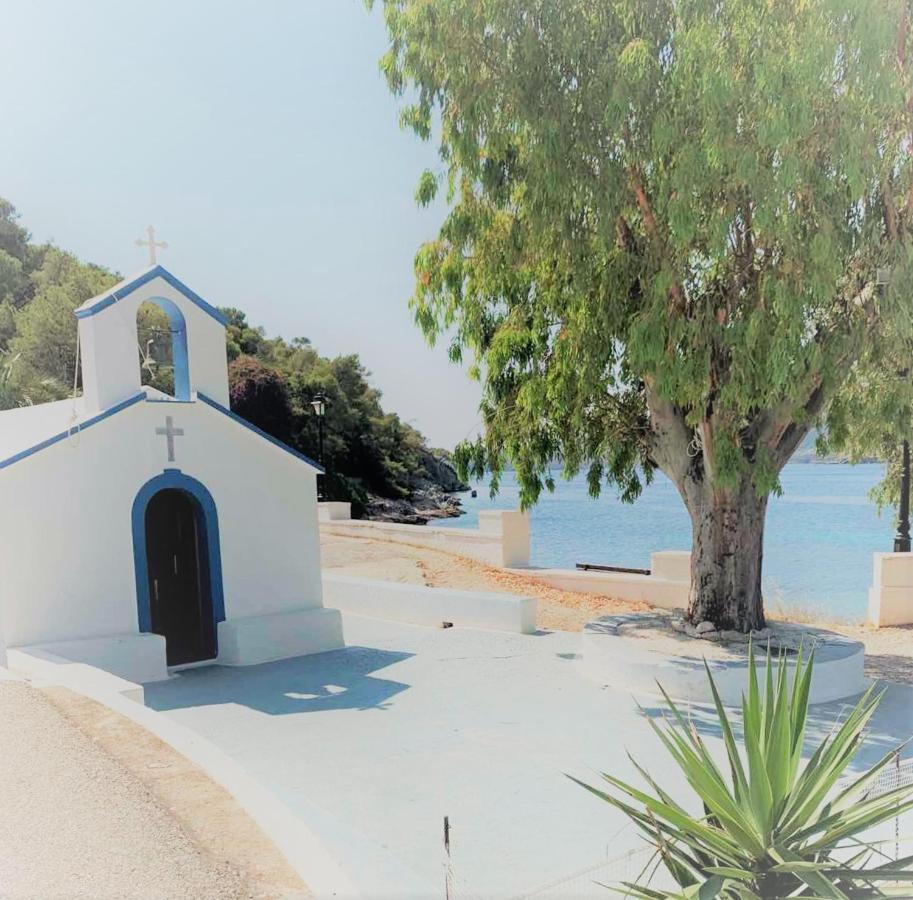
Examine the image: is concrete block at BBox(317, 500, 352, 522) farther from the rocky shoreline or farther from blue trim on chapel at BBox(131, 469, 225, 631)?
blue trim on chapel at BBox(131, 469, 225, 631)

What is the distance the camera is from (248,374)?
1769 inches

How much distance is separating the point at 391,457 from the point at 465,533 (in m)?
37.4

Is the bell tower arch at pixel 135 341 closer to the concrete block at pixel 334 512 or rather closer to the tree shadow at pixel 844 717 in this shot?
the tree shadow at pixel 844 717

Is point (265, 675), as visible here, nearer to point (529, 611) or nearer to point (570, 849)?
point (529, 611)

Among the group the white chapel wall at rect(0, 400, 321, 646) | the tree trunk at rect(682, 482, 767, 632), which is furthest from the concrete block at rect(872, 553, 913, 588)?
the white chapel wall at rect(0, 400, 321, 646)

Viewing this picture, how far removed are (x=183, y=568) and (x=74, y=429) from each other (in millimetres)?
2473

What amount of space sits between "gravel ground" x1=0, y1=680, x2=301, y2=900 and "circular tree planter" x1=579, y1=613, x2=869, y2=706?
19.1 ft

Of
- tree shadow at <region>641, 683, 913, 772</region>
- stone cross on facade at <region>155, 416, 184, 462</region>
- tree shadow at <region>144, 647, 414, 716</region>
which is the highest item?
stone cross on facade at <region>155, 416, 184, 462</region>

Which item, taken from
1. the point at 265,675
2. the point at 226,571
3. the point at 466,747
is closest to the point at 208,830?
the point at 466,747

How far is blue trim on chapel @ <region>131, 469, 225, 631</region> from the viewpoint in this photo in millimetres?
10664

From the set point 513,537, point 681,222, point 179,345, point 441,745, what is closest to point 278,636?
point 179,345

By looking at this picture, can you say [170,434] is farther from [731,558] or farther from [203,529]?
[731,558]

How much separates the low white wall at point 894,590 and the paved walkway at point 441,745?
4970 millimetres

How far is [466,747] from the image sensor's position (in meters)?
7.77
